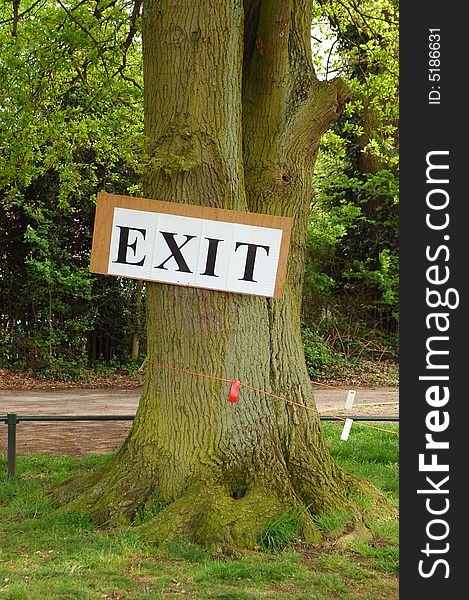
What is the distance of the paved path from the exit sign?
3.80 meters

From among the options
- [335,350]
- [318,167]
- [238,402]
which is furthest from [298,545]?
[318,167]

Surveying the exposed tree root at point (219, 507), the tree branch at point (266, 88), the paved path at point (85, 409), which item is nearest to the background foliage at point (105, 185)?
the tree branch at point (266, 88)

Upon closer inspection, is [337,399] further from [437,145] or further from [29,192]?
[437,145]

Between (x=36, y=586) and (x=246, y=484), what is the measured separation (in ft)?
5.95

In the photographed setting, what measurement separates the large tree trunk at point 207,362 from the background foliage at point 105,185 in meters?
0.55

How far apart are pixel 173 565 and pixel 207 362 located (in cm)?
156

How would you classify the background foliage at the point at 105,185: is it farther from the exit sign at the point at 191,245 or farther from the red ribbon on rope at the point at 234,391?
the red ribbon on rope at the point at 234,391

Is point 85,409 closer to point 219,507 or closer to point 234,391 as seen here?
point 234,391

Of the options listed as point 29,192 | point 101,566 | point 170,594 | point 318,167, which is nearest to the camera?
point 170,594

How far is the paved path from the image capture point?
34.1 ft

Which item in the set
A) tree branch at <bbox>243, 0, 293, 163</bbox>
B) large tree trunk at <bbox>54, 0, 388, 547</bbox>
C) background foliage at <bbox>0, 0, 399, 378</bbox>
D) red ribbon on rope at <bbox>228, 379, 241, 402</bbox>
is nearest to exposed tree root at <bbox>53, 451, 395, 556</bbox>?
large tree trunk at <bbox>54, 0, 388, 547</bbox>

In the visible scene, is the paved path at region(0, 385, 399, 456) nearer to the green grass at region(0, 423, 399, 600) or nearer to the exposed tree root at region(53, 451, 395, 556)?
the exposed tree root at region(53, 451, 395, 556)

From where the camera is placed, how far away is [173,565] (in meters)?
5.66

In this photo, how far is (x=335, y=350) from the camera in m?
21.0
